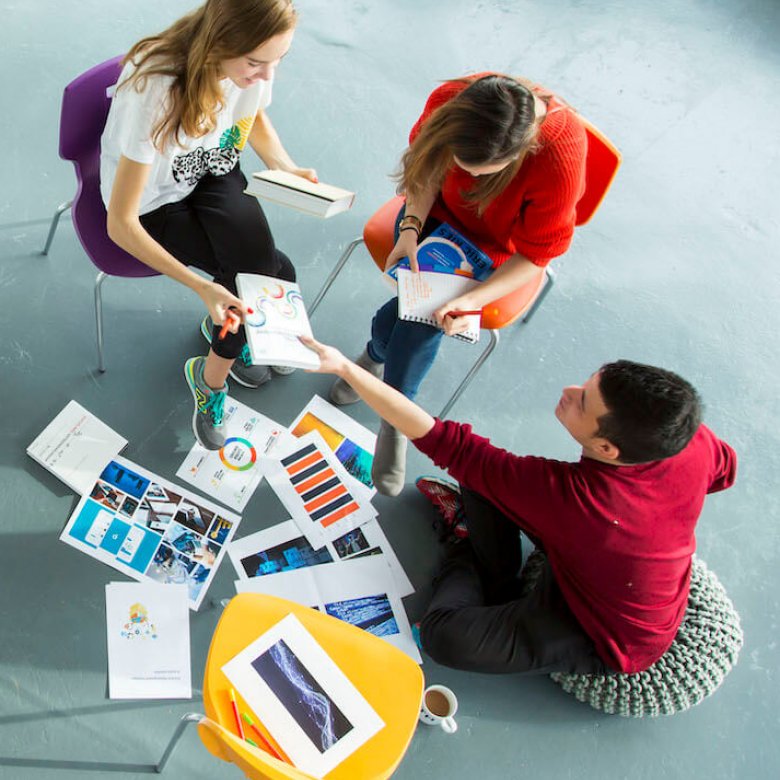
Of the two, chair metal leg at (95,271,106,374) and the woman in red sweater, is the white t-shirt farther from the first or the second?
the woman in red sweater

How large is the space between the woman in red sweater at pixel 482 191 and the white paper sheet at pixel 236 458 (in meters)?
0.39

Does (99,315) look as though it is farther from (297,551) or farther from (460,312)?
(460,312)

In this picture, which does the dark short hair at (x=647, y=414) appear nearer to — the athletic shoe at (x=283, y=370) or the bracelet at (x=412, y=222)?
the bracelet at (x=412, y=222)

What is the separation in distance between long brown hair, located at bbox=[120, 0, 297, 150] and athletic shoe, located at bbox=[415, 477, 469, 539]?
129 cm

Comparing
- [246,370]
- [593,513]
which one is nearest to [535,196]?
[593,513]

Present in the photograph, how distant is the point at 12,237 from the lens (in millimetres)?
2605

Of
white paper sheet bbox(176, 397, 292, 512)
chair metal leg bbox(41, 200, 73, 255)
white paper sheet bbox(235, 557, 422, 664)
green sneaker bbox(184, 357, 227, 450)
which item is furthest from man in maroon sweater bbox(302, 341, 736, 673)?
chair metal leg bbox(41, 200, 73, 255)

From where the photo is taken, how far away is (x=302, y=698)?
1714mm

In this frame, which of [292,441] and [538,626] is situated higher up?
[538,626]

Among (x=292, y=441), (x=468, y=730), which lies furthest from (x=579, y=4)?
(x=468, y=730)

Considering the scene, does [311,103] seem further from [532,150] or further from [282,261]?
[532,150]

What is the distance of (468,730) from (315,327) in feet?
4.84

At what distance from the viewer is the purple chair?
1.88 metres

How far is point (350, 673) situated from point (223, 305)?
98 centimetres
